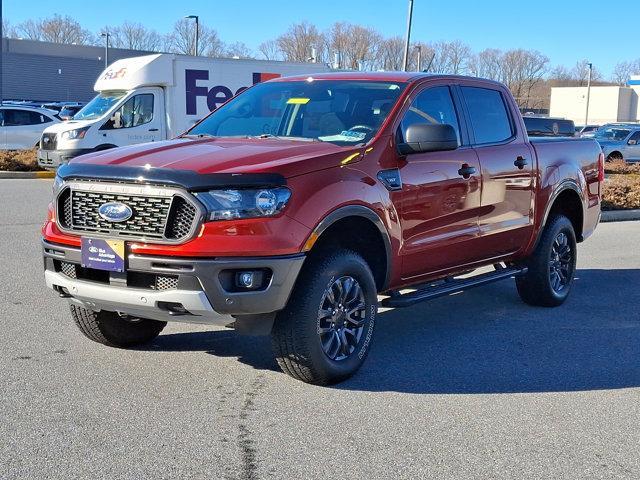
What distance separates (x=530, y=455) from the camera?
4.16 m

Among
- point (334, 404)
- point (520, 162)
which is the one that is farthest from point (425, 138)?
point (334, 404)

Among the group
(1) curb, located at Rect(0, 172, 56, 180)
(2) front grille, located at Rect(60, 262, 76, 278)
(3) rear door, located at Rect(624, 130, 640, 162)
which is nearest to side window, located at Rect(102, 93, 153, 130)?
(1) curb, located at Rect(0, 172, 56, 180)

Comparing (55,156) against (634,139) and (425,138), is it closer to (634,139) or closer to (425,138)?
(425,138)

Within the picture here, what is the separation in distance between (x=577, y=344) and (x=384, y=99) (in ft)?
7.84

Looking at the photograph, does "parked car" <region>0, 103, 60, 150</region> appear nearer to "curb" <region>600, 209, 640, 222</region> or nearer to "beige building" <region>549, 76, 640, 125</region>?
"curb" <region>600, 209, 640, 222</region>

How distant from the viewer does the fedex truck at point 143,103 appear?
1781 centimetres

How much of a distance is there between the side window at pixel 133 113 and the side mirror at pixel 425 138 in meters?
13.5

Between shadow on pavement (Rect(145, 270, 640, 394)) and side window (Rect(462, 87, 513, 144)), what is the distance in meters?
1.57

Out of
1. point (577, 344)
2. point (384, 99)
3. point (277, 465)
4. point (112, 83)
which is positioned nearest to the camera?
point (277, 465)

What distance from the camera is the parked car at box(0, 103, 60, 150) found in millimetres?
23891

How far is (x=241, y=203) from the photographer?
4559 mm

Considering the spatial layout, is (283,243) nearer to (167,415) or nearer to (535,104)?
(167,415)

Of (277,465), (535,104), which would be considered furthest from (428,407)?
(535,104)

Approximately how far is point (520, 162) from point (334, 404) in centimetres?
308
